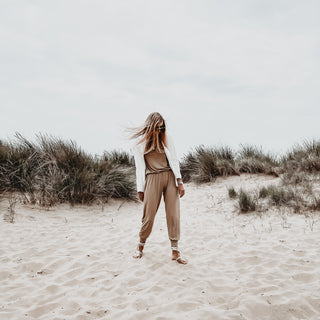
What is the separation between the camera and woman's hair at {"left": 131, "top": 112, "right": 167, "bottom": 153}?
4.01 m

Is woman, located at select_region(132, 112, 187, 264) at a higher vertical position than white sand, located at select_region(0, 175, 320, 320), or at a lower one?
higher

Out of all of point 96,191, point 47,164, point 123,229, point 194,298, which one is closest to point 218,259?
point 194,298

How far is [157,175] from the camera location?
3.99 meters

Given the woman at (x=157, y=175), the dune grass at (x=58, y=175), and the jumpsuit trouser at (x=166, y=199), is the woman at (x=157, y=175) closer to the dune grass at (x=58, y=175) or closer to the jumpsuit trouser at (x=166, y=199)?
the jumpsuit trouser at (x=166, y=199)

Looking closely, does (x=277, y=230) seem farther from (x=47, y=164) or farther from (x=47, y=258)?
(x=47, y=164)

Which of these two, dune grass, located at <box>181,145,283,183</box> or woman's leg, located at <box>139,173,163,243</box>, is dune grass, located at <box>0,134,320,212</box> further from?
woman's leg, located at <box>139,173,163,243</box>

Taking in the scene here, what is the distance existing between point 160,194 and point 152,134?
2.78 ft

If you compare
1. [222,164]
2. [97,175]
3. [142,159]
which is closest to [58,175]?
[97,175]

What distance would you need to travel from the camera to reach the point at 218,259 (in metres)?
4.36

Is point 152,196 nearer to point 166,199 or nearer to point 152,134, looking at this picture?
point 166,199

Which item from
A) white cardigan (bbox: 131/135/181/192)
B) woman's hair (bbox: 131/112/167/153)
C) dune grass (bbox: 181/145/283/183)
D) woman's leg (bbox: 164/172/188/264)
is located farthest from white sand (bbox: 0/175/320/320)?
dune grass (bbox: 181/145/283/183)

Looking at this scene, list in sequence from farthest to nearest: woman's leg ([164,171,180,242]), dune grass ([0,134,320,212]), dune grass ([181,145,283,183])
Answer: dune grass ([181,145,283,183]) < dune grass ([0,134,320,212]) < woman's leg ([164,171,180,242])

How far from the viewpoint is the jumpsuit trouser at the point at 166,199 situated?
3.93 metres

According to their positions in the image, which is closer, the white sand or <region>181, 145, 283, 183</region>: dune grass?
the white sand
